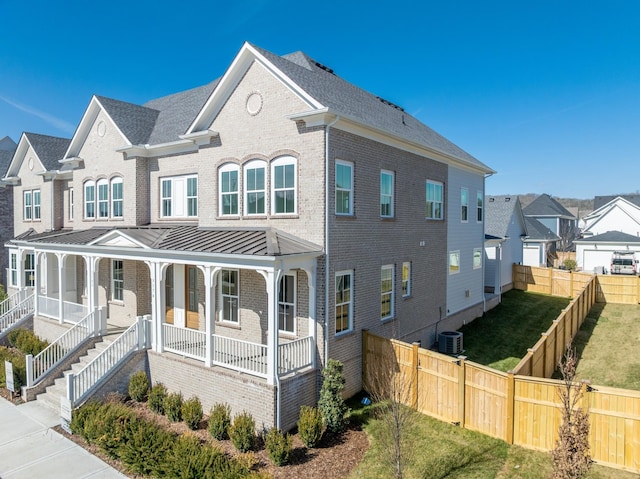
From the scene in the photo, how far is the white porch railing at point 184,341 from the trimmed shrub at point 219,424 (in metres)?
2.34

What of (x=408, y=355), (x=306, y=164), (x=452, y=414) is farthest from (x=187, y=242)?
(x=452, y=414)

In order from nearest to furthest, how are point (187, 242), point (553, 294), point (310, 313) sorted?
point (310, 313) → point (187, 242) → point (553, 294)

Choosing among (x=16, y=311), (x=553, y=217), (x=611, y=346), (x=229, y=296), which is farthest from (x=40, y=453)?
(x=553, y=217)

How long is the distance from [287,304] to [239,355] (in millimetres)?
2040

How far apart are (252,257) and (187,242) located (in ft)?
11.5

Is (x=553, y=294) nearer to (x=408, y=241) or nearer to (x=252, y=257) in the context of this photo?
(x=408, y=241)

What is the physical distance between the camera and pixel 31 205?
83.8 ft

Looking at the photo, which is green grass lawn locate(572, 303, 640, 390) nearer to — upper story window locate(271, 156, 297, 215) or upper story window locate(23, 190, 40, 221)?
upper story window locate(271, 156, 297, 215)

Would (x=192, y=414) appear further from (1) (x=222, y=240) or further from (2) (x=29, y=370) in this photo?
(2) (x=29, y=370)

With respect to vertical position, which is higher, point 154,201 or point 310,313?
point 154,201

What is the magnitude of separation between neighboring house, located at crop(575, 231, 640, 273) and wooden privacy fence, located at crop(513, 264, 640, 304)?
1421 cm

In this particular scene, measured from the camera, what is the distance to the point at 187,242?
13.4m

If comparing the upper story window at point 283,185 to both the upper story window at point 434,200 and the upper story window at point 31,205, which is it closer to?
the upper story window at point 434,200

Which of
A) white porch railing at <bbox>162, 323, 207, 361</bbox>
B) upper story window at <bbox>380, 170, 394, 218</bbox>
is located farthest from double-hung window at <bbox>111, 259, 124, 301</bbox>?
upper story window at <bbox>380, 170, 394, 218</bbox>
